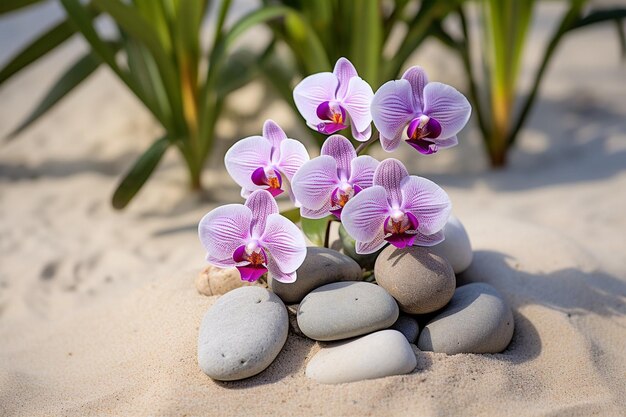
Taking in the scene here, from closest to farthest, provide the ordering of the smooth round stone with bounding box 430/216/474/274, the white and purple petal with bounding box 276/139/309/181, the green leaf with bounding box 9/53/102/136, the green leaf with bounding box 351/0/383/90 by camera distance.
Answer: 1. the white and purple petal with bounding box 276/139/309/181
2. the smooth round stone with bounding box 430/216/474/274
3. the green leaf with bounding box 351/0/383/90
4. the green leaf with bounding box 9/53/102/136

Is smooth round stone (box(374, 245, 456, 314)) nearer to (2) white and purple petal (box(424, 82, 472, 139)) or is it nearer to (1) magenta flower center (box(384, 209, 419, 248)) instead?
(1) magenta flower center (box(384, 209, 419, 248))

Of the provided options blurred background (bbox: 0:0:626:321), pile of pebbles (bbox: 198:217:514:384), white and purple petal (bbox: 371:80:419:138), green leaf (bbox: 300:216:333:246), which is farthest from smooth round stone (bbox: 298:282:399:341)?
blurred background (bbox: 0:0:626:321)

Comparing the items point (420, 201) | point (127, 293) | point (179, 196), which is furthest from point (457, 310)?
point (179, 196)

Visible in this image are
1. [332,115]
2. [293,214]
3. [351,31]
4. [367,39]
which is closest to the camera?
[332,115]

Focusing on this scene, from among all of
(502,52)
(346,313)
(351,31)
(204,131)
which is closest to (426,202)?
(346,313)

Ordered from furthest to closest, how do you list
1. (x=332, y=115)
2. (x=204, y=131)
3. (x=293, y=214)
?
1. (x=204, y=131)
2. (x=293, y=214)
3. (x=332, y=115)

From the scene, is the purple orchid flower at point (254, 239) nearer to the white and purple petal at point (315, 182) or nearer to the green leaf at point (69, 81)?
the white and purple petal at point (315, 182)

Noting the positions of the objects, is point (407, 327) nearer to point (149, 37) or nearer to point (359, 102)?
point (359, 102)

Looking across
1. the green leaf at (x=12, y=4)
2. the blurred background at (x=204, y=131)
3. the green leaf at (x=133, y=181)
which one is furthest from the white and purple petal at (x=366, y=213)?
the green leaf at (x=12, y=4)
